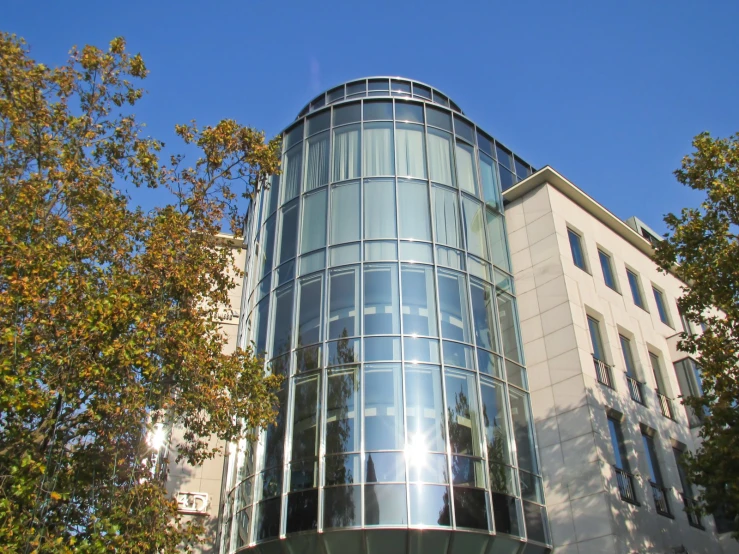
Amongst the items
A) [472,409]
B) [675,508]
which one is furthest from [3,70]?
[675,508]

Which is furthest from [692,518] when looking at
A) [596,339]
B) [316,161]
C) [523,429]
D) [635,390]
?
[316,161]

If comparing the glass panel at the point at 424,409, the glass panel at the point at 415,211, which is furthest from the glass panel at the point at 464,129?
the glass panel at the point at 424,409

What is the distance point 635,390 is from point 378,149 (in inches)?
434

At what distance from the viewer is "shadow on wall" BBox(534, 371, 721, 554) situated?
17438 mm

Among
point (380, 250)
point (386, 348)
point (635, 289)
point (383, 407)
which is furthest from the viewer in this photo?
point (635, 289)

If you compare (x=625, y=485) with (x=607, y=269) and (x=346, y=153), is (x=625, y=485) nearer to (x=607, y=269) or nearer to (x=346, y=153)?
(x=607, y=269)

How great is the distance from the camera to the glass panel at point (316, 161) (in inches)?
859

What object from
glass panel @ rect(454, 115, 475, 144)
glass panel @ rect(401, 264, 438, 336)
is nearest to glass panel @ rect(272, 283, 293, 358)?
glass panel @ rect(401, 264, 438, 336)

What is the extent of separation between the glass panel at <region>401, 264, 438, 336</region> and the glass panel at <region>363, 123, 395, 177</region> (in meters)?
3.60

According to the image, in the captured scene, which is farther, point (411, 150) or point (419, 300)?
point (411, 150)

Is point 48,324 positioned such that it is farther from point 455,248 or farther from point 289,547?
point 455,248

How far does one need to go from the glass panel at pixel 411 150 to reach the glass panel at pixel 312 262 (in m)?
3.63

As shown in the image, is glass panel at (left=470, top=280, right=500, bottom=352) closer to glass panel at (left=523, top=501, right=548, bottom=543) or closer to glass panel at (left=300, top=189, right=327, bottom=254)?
glass panel at (left=523, top=501, right=548, bottom=543)

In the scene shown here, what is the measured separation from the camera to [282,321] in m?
19.9
